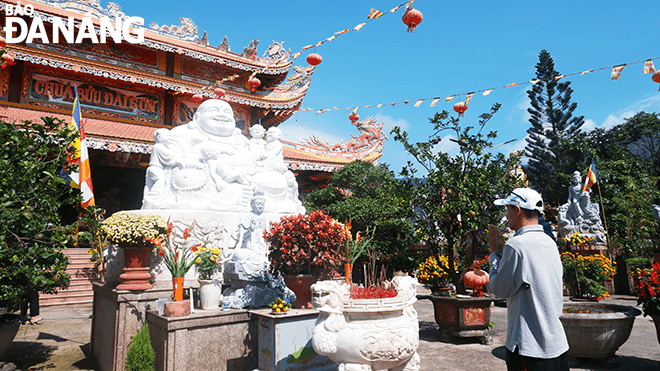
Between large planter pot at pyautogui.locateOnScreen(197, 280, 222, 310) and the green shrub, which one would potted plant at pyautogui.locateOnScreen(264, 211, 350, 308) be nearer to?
large planter pot at pyautogui.locateOnScreen(197, 280, 222, 310)

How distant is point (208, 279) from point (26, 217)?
1.74m

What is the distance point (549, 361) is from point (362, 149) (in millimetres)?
14445

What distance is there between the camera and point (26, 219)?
3645 mm

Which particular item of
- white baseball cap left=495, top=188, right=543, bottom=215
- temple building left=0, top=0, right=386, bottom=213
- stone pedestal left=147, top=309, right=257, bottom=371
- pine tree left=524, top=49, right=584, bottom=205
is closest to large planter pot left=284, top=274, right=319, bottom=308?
stone pedestal left=147, top=309, right=257, bottom=371

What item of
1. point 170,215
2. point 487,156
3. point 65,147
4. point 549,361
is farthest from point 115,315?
point 487,156

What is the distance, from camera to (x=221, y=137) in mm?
7664

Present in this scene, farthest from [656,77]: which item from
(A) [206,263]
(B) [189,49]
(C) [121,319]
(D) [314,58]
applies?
(B) [189,49]

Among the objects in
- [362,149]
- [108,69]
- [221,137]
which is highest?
[108,69]

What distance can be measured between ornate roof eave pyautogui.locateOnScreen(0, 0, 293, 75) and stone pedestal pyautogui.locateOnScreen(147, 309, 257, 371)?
28.8 feet

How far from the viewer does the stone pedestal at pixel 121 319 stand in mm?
3924

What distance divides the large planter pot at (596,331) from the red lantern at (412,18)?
414cm

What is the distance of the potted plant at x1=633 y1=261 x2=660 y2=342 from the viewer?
396 centimetres

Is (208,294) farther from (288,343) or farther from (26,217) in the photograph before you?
(26,217)

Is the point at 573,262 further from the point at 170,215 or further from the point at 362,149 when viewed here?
the point at 362,149
